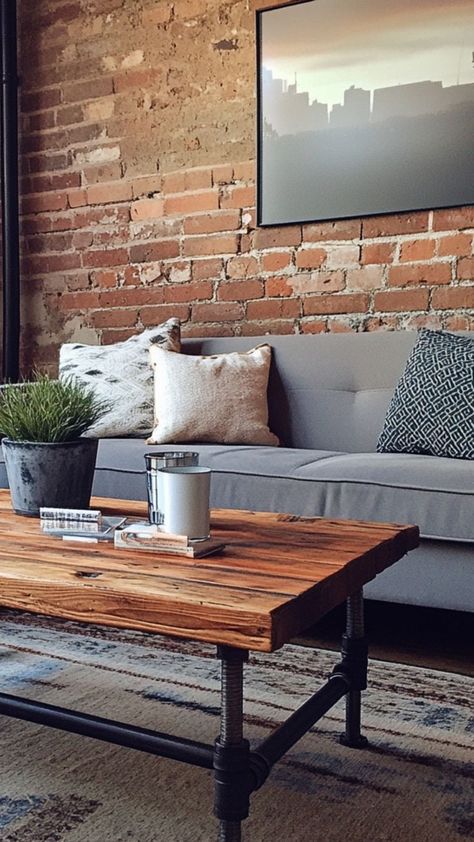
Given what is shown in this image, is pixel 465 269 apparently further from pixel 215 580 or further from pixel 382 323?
pixel 215 580

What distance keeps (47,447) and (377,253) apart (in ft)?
6.06

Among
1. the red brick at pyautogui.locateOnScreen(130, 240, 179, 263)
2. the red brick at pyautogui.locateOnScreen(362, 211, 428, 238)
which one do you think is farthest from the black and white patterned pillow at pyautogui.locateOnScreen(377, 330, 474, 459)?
the red brick at pyautogui.locateOnScreen(130, 240, 179, 263)

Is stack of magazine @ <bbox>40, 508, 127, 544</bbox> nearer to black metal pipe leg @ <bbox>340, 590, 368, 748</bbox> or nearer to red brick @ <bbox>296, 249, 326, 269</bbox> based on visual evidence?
black metal pipe leg @ <bbox>340, 590, 368, 748</bbox>

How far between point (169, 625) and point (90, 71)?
311 centimetres

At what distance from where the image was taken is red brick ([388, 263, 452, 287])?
280 centimetres

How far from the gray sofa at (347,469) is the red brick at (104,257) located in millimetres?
931

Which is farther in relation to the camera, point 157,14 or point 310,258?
point 157,14

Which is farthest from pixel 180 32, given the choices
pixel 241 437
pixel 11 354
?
pixel 241 437

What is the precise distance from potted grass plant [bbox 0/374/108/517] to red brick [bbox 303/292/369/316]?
1.70 meters

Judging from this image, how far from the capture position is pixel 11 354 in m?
3.59

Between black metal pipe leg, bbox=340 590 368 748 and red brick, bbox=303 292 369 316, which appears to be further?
red brick, bbox=303 292 369 316

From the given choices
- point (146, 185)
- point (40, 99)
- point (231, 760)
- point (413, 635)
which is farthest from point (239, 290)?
point (231, 760)

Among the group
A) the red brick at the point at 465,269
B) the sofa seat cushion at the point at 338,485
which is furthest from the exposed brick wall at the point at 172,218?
the sofa seat cushion at the point at 338,485

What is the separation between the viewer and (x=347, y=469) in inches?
76.2
